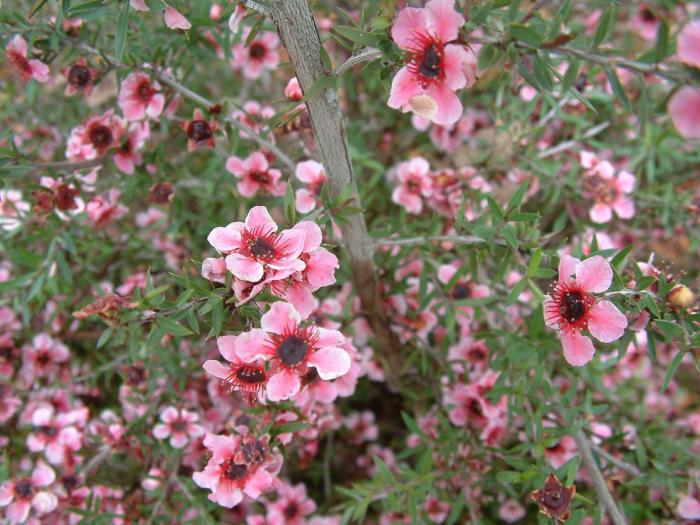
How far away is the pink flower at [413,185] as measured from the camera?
2133 millimetres

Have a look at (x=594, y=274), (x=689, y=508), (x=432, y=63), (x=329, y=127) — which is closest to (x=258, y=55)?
(x=329, y=127)

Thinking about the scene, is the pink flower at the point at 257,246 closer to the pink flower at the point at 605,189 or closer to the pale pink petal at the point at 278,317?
the pale pink petal at the point at 278,317

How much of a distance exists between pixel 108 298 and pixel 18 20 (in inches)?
33.5

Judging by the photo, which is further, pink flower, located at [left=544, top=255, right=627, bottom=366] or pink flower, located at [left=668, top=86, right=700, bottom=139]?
pink flower, located at [left=544, top=255, right=627, bottom=366]

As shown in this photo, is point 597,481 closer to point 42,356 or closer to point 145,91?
point 145,91

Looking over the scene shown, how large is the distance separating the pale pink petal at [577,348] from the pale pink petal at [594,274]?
102 millimetres

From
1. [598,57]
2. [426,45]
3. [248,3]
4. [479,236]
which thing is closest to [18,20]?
[248,3]

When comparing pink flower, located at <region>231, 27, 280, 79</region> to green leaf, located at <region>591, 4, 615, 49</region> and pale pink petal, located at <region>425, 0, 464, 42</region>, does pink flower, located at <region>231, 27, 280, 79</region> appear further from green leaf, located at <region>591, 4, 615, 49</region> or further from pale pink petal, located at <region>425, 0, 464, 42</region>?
green leaf, located at <region>591, 4, 615, 49</region>

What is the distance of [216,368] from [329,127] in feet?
1.87

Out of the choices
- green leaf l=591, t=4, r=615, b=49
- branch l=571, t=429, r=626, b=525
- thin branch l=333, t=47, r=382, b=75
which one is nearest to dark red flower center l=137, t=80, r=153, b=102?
thin branch l=333, t=47, r=382, b=75

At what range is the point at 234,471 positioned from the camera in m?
1.40

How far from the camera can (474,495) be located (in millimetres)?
1908

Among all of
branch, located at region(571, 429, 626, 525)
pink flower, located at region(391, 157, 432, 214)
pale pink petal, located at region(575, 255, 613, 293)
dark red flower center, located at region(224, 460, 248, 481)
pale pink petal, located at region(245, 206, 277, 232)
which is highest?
pale pink petal, located at region(245, 206, 277, 232)

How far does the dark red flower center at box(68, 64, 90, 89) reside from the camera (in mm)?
1644
